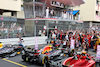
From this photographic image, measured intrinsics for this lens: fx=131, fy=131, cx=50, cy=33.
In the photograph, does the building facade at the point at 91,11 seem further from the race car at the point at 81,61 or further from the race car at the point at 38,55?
the race car at the point at 81,61

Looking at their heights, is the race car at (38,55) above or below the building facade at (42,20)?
below

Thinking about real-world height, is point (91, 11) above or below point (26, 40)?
above

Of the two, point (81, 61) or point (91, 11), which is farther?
point (91, 11)

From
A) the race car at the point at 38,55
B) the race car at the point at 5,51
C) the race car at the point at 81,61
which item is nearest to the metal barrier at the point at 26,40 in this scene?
the race car at the point at 5,51

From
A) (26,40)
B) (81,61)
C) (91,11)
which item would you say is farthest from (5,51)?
(91,11)

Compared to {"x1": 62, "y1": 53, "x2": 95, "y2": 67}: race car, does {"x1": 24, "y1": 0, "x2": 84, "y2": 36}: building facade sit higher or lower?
higher

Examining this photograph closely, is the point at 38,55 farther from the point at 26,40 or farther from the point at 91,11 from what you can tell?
the point at 91,11

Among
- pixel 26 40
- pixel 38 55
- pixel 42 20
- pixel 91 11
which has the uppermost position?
pixel 91 11

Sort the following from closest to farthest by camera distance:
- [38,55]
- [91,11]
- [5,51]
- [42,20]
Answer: [38,55] < [5,51] < [42,20] < [91,11]

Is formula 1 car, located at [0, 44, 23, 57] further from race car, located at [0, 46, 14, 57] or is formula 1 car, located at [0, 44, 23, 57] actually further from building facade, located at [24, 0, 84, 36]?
building facade, located at [24, 0, 84, 36]

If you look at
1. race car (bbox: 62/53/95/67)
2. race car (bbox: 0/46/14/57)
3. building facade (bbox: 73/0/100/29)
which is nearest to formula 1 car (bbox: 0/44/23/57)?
race car (bbox: 0/46/14/57)

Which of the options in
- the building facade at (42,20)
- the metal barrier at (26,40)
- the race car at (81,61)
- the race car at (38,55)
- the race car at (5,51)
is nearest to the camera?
the race car at (81,61)

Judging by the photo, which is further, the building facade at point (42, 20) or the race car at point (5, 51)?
the building facade at point (42, 20)

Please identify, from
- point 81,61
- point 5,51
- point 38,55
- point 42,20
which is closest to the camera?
point 81,61
